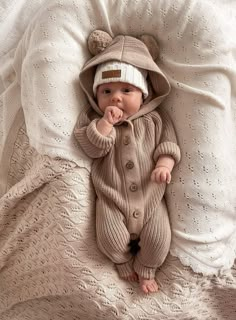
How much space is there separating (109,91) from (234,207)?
0.43 m

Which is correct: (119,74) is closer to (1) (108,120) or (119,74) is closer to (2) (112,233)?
(1) (108,120)

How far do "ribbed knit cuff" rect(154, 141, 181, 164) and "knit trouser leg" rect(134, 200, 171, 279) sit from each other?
13 centimetres

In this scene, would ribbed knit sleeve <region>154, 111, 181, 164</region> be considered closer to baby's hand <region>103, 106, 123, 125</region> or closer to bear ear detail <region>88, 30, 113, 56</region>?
baby's hand <region>103, 106, 123, 125</region>

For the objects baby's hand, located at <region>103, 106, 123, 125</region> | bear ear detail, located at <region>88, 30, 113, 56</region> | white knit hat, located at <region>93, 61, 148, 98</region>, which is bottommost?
baby's hand, located at <region>103, 106, 123, 125</region>

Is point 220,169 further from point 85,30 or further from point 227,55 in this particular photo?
point 85,30

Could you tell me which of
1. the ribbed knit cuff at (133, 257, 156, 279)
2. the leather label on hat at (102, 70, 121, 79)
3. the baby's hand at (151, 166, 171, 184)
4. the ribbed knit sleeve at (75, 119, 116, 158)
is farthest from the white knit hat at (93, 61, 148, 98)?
the ribbed knit cuff at (133, 257, 156, 279)

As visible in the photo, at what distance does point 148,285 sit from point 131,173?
27 cm

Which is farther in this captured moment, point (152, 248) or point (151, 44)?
point (151, 44)

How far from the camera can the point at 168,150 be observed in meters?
Answer: 1.07

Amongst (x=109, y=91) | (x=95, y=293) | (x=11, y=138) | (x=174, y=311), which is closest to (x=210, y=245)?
(x=174, y=311)

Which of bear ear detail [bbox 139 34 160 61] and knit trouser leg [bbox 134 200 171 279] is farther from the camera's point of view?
bear ear detail [bbox 139 34 160 61]

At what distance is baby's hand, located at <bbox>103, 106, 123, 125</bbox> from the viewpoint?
1062mm

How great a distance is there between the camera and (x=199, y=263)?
1052mm

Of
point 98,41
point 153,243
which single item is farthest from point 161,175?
point 98,41
